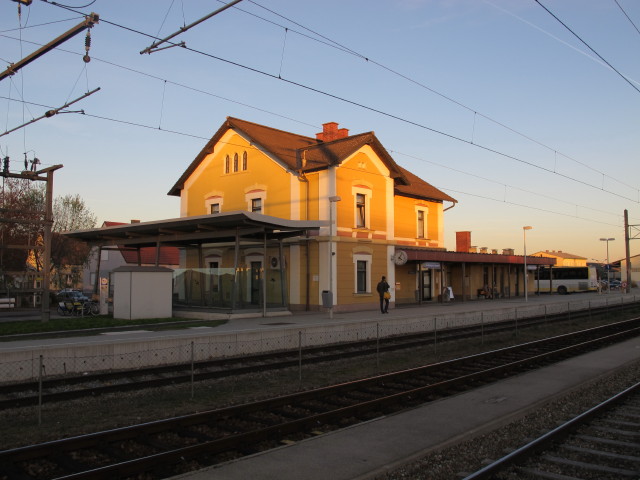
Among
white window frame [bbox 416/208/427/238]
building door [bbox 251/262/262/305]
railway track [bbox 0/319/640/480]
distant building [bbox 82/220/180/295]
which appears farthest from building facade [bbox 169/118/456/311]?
distant building [bbox 82/220/180/295]

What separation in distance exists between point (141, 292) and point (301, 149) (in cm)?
1256

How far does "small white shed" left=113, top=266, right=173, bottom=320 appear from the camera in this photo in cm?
2238

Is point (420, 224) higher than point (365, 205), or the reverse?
point (365, 205)

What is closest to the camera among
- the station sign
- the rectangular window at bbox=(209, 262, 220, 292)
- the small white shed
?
the small white shed

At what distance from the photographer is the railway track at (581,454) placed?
20.9 ft

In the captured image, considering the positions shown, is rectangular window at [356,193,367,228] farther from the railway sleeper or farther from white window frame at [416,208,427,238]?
the railway sleeper

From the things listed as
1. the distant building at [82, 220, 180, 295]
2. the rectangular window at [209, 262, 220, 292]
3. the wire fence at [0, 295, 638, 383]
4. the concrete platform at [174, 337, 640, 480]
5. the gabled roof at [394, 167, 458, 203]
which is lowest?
the concrete platform at [174, 337, 640, 480]

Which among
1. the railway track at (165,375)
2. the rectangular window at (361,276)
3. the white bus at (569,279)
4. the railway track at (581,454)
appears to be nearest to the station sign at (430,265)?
the rectangular window at (361,276)

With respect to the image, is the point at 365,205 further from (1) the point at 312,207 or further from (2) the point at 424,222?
(2) the point at 424,222

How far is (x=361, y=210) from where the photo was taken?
30.1 metres

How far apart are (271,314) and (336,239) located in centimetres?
528

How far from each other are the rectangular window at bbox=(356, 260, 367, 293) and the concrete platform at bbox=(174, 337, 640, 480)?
57.4ft

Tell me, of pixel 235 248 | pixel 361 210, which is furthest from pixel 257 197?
pixel 361 210

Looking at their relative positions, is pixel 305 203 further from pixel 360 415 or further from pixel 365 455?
pixel 365 455
